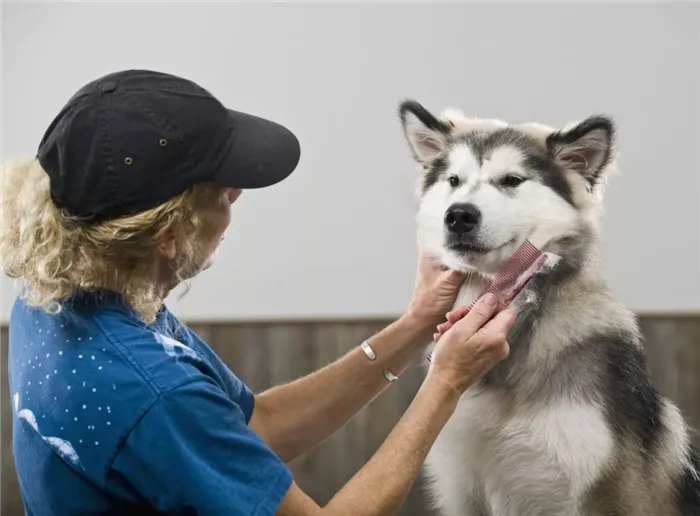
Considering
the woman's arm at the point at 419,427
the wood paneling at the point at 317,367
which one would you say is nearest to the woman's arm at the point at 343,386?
the woman's arm at the point at 419,427

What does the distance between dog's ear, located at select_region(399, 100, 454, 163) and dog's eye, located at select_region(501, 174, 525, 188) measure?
0.19 metres

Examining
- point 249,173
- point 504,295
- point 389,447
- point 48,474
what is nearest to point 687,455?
point 504,295

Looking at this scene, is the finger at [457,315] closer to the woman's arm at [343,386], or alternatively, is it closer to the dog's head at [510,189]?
the dog's head at [510,189]

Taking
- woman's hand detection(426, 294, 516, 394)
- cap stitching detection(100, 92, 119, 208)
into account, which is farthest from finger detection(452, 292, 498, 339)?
cap stitching detection(100, 92, 119, 208)

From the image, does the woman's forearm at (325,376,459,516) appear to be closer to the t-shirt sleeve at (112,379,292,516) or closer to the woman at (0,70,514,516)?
the woman at (0,70,514,516)

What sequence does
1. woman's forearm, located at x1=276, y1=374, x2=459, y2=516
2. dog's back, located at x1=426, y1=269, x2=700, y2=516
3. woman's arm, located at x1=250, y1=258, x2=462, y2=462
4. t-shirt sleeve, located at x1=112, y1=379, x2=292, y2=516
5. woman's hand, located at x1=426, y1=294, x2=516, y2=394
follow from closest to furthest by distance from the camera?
t-shirt sleeve, located at x1=112, y1=379, x2=292, y2=516
woman's forearm, located at x1=276, y1=374, x2=459, y2=516
woman's hand, located at x1=426, y1=294, x2=516, y2=394
dog's back, located at x1=426, y1=269, x2=700, y2=516
woman's arm, located at x1=250, y1=258, x2=462, y2=462

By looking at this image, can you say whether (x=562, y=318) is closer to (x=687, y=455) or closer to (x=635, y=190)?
Answer: (x=687, y=455)

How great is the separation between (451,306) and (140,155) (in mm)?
776

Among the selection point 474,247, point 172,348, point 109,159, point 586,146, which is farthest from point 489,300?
point 109,159

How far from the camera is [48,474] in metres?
1.18

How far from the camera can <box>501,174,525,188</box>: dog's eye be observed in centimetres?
162

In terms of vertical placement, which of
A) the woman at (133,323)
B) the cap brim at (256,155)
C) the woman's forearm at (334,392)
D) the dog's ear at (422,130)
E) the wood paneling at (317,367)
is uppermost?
the dog's ear at (422,130)

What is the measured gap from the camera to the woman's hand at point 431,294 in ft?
5.57

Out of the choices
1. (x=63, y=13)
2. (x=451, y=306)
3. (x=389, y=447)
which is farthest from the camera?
(x=63, y=13)
